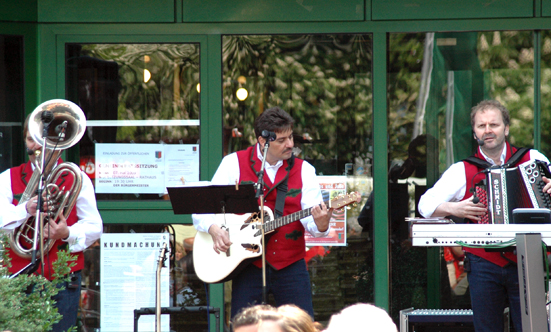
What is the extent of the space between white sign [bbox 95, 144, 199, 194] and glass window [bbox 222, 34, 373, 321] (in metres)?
0.40

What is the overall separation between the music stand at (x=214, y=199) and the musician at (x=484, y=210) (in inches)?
48.4

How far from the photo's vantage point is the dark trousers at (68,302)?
4.08m

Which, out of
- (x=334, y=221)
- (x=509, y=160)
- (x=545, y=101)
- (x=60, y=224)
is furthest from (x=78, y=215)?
(x=545, y=101)

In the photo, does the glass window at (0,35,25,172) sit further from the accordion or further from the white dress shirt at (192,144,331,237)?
the accordion

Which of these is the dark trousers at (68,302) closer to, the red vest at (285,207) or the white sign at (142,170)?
the red vest at (285,207)

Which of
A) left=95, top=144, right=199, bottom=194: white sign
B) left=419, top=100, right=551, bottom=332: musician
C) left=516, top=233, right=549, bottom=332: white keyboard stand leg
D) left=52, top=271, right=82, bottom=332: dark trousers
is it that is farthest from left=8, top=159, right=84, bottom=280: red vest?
left=516, top=233, right=549, bottom=332: white keyboard stand leg

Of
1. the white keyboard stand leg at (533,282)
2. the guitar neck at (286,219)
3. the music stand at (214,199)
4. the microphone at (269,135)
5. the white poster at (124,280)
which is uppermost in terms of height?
the microphone at (269,135)

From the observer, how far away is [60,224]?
4.03m

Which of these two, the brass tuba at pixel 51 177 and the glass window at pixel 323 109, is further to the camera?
the glass window at pixel 323 109

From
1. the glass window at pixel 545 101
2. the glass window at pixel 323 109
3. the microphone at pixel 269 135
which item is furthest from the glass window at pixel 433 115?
the microphone at pixel 269 135

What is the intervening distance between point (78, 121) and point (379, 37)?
2.64m

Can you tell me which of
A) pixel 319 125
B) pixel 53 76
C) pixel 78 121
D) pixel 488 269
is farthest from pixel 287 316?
pixel 53 76

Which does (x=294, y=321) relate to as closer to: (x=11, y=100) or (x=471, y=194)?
(x=471, y=194)

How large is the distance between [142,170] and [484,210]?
300cm
